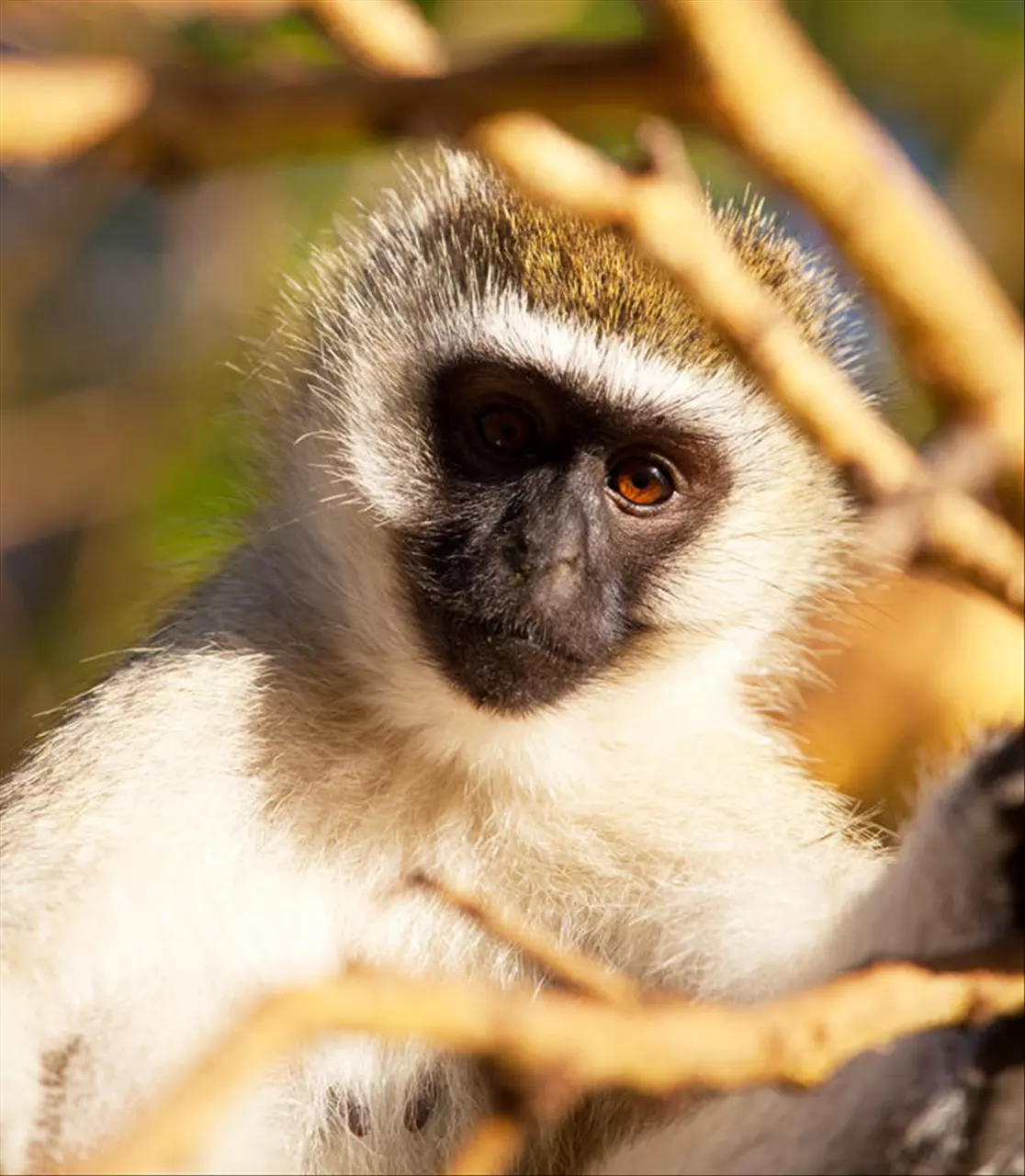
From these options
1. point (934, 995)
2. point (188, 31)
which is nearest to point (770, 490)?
point (934, 995)

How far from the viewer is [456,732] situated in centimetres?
304

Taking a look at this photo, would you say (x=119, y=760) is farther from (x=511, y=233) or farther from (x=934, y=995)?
(x=934, y=995)

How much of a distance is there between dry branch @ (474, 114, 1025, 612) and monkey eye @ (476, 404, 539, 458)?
1419mm

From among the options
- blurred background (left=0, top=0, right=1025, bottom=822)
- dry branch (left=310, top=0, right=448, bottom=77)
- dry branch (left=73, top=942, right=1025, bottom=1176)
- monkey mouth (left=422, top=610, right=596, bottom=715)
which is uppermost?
blurred background (left=0, top=0, right=1025, bottom=822)

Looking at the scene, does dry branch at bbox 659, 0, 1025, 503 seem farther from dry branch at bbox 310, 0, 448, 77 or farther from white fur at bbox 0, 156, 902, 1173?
white fur at bbox 0, 156, 902, 1173

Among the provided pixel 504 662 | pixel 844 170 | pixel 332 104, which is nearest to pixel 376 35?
pixel 332 104

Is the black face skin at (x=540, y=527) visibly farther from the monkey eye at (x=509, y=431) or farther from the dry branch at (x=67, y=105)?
the dry branch at (x=67, y=105)

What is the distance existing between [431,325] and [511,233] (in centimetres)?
22

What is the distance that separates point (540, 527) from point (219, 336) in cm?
372

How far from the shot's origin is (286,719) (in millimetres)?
3029

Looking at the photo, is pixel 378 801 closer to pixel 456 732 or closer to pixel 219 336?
pixel 456 732

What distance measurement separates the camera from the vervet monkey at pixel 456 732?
8.75 feet

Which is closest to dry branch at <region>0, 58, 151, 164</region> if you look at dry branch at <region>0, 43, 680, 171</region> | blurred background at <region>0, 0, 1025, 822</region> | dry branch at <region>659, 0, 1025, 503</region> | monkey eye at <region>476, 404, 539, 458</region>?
dry branch at <region>0, 43, 680, 171</region>

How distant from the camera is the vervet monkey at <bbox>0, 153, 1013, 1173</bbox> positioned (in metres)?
2.67
